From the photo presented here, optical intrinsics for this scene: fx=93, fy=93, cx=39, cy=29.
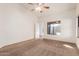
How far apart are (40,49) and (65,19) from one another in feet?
2.14

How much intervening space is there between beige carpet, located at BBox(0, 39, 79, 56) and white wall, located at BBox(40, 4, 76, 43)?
0.31ft

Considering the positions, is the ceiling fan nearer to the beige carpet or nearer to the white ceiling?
the white ceiling

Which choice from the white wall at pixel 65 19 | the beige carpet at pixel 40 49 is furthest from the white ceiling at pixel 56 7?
the beige carpet at pixel 40 49

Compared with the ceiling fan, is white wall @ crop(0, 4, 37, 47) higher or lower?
lower

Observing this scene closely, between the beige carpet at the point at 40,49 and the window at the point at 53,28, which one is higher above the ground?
the window at the point at 53,28

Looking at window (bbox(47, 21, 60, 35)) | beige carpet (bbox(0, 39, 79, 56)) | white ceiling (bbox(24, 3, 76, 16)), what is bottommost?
beige carpet (bbox(0, 39, 79, 56))

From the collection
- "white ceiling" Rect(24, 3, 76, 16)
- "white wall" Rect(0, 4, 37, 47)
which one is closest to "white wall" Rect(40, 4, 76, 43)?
"white ceiling" Rect(24, 3, 76, 16)

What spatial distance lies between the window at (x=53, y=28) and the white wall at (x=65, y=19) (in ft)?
0.19

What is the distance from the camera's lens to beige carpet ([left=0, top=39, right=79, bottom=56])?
1510mm

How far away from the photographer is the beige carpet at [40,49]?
1.51m

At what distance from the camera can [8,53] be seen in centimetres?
152

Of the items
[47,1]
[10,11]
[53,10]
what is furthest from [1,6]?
[53,10]

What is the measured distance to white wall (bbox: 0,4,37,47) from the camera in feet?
4.91

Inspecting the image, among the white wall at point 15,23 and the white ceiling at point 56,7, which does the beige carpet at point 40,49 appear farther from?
the white ceiling at point 56,7
